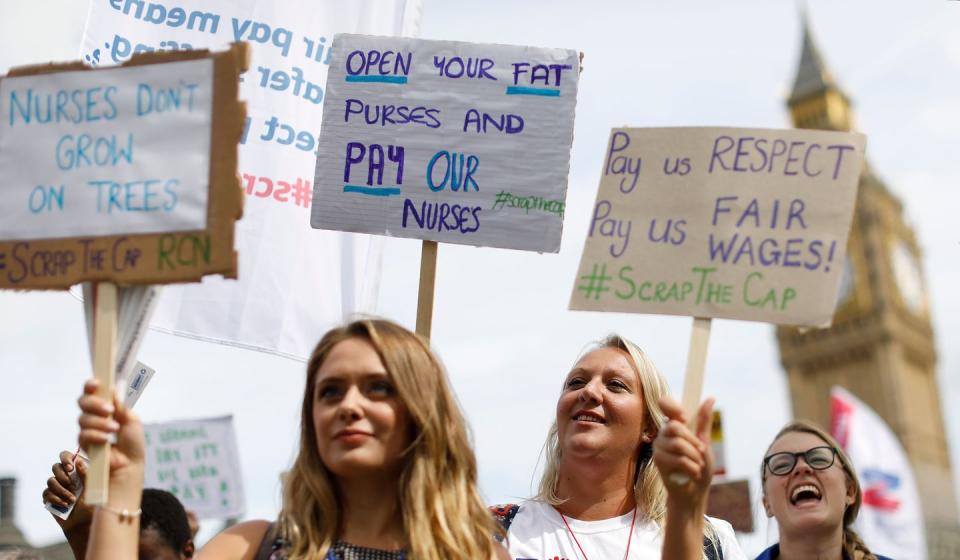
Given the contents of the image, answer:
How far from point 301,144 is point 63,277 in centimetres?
204

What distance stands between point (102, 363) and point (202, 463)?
5.78 m

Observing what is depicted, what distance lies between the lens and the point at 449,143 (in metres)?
3.72

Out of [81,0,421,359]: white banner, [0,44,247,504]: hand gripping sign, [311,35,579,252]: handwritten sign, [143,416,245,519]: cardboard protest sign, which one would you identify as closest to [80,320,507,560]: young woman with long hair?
[0,44,247,504]: hand gripping sign

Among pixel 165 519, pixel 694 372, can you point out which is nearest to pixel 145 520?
pixel 165 519

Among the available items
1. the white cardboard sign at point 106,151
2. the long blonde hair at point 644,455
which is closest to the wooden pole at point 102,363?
the white cardboard sign at point 106,151

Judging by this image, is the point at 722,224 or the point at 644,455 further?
the point at 644,455

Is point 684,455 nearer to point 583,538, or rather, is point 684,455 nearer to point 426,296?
point 583,538

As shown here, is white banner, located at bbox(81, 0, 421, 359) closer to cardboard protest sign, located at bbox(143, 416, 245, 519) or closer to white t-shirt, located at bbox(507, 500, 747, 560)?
white t-shirt, located at bbox(507, 500, 747, 560)

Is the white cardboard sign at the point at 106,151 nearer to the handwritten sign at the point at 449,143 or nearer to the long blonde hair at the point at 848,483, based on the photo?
the handwritten sign at the point at 449,143

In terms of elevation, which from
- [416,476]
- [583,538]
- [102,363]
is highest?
[102,363]

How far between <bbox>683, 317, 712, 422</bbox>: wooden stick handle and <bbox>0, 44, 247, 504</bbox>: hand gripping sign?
87 centimetres

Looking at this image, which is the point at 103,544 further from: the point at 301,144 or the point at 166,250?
the point at 301,144

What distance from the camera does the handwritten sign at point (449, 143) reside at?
368cm

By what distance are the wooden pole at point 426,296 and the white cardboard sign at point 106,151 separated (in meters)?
0.98
